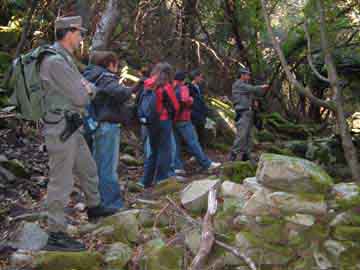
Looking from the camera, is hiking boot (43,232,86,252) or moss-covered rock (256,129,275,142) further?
moss-covered rock (256,129,275,142)

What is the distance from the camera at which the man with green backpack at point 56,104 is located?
478 centimetres

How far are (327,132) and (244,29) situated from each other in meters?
4.24

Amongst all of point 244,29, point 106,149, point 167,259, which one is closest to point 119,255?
point 167,259

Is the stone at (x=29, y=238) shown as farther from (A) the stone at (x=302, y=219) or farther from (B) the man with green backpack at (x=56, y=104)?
(A) the stone at (x=302, y=219)

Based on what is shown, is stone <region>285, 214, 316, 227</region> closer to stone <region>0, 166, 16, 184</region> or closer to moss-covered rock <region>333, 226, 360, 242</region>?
moss-covered rock <region>333, 226, 360, 242</region>

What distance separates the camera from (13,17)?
39.4 ft

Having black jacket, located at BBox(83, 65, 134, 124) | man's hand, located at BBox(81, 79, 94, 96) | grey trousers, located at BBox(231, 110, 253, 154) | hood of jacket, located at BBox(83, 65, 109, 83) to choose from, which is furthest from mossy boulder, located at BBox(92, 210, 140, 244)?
grey trousers, located at BBox(231, 110, 253, 154)

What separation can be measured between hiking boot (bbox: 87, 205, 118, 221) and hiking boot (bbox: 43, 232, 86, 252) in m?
0.83

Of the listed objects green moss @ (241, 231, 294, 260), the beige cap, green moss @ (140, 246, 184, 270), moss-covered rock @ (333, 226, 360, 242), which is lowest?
green moss @ (140, 246, 184, 270)

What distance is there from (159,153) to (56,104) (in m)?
2.95

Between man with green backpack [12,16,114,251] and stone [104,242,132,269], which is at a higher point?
man with green backpack [12,16,114,251]

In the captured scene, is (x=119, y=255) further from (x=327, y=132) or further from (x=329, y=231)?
(x=327, y=132)

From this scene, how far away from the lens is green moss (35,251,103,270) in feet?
15.0

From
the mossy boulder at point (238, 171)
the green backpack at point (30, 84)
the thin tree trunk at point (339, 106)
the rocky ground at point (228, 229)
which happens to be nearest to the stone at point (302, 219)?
the rocky ground at point (228, 229)
